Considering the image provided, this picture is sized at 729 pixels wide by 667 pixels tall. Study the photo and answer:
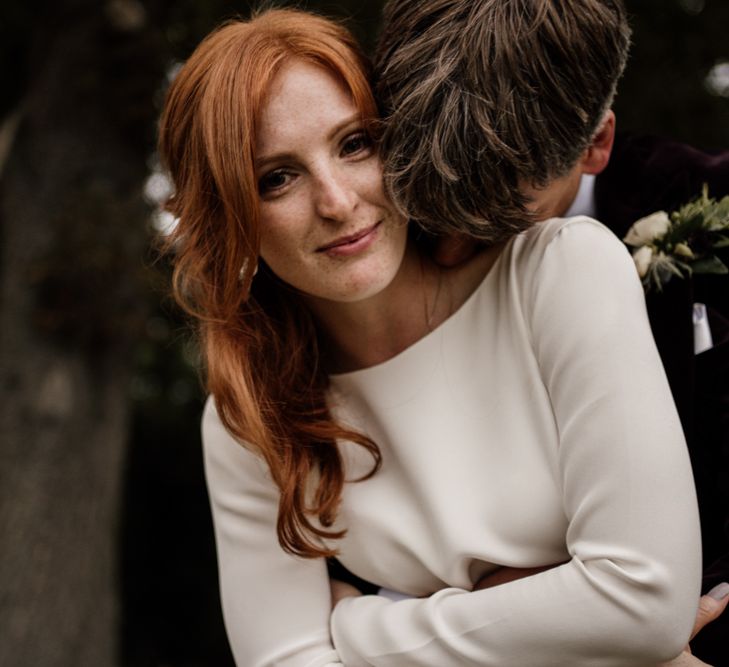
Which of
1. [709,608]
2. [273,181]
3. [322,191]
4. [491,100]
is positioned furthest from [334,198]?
[709,608]

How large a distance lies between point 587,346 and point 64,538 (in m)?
4.11

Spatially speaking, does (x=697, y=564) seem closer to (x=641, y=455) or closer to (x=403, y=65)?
(x=641, y=455)

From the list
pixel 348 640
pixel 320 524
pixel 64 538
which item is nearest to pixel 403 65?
pixel 320 524

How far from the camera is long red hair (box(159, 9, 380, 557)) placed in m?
2.14

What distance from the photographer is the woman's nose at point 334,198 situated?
2.12 m

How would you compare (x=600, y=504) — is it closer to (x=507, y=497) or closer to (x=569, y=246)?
(x=507, y=497)

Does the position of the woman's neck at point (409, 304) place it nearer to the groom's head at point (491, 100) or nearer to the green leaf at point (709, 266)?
the groom's head at point (491, 100)

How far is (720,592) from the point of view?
2.15 metres

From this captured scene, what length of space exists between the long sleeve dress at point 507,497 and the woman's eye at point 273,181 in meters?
0.53

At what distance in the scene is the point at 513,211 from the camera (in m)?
2.12

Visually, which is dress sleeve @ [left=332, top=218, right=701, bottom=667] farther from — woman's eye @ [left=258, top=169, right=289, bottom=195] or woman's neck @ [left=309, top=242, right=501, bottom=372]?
woman's eye @ [left=258, top=169, right=289, bottom=195]

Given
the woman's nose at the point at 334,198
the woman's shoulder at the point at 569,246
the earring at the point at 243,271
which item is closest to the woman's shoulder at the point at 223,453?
the earring at the point at 243,271

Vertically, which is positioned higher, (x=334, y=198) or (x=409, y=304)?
(x=334, y=198)

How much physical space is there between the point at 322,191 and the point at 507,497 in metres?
0.79
